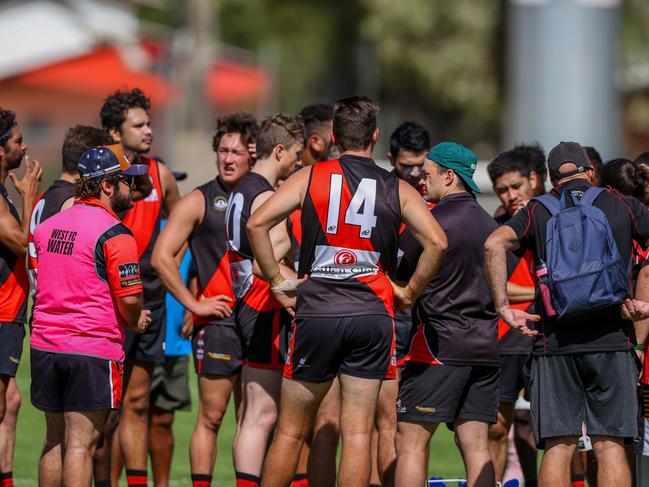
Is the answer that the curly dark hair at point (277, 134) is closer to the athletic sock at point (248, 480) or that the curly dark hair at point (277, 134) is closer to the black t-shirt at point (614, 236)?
the black t-shirt at point (614, 236)

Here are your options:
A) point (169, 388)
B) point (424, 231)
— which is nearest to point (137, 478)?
point (169, 388)

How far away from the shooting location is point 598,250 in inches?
292

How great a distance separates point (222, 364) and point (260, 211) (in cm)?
175

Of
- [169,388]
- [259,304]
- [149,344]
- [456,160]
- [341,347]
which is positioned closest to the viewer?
[341,347]

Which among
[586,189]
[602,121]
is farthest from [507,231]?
[602,121]

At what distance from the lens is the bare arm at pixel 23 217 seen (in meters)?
8.26

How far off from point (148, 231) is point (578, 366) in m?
3.42

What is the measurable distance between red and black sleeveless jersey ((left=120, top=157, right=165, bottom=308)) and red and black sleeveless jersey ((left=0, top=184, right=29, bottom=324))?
1.03 meters

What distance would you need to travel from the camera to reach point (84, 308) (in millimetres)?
7395

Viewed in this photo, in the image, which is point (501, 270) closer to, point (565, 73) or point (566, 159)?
point (566, 159)

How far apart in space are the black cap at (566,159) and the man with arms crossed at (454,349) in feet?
1.76

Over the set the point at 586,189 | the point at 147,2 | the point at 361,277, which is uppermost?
the point at 147,2

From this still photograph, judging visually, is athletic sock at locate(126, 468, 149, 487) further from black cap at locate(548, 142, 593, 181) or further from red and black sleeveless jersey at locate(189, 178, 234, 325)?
black cap at locate(548, 142, 593, 181)

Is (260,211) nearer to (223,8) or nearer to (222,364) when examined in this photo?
(222,364)
